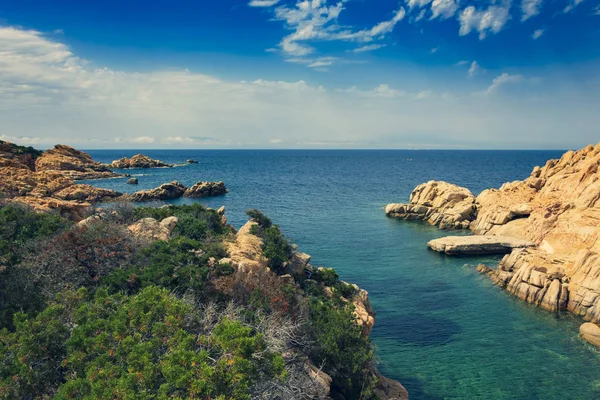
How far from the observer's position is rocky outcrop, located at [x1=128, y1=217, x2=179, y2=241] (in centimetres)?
2452

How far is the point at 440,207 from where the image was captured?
222ft

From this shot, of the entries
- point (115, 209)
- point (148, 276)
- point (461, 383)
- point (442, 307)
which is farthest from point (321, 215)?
point (148, 276)

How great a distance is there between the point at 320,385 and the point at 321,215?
5402 centimetres

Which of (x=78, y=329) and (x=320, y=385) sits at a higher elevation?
(x=78, y=329)

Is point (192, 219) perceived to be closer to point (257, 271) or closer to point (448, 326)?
point (257, 271)

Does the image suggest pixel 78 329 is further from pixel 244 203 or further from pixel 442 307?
pixel 244 203

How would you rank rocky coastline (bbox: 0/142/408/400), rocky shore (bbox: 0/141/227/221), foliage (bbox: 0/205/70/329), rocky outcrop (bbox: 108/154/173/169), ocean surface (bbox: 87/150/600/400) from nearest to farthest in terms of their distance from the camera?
1. foliage (bbox: 0/205/70/329)
2. rocky coastline (bbox: 0/142/408/400)
3. ocean surface (bbox: 87/150/600/400)
4. rocky shore (bbox: 0/141/227/221)
5. rocky outcrop (bbox: 108/154/173/169)

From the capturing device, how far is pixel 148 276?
1786 centimetres

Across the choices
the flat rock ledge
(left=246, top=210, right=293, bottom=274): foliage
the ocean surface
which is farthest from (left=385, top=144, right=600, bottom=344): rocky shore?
(left=246, top=210, right=293, bottom=274): foliage

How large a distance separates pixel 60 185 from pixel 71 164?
6384 cm

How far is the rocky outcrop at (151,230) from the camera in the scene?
80.4 feet

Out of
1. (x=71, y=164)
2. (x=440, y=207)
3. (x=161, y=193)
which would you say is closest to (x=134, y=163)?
(x=71, y=164)

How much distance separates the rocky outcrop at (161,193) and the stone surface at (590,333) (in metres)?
73.4

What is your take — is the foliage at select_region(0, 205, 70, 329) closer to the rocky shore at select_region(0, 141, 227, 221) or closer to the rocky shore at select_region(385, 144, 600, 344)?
the rocky shore at select_region(0, 141, 227, 221)
